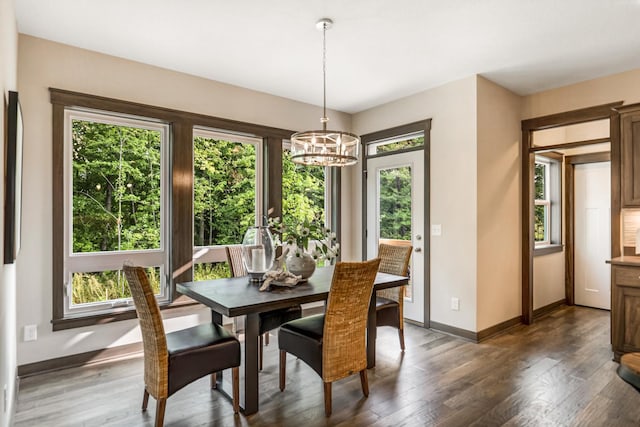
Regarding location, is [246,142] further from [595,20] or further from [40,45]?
[595,20]

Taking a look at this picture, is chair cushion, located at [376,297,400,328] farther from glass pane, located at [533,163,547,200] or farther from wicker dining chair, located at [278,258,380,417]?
glass pane, located at [533,163,547,200]

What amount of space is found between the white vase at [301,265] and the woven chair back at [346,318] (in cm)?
57

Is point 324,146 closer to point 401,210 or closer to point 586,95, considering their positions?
point 401,210

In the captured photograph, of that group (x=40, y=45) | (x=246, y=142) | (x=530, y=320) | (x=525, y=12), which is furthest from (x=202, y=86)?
(x=530, y=320)

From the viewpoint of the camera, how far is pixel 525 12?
103 inches

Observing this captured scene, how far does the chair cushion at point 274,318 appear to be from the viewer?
312cm

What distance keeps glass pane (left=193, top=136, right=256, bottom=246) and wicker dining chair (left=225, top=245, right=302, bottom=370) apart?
0.59 metres

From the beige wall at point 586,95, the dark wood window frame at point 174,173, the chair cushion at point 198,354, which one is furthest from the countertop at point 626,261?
the chair cushion at point 198,354

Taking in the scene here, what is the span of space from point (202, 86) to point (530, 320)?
438cm

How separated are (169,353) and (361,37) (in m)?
2.62

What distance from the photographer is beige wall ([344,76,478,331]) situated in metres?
3.82

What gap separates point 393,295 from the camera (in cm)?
354

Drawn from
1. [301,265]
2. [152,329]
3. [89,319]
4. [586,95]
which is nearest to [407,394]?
[301,265]

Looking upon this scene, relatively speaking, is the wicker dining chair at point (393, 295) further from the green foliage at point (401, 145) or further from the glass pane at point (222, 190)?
the glass pane at point (222, 190)
